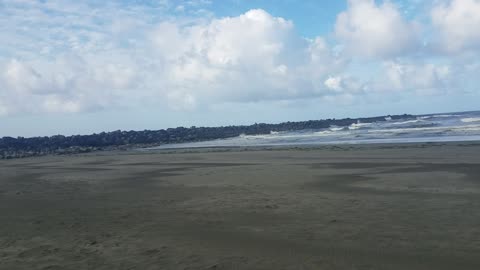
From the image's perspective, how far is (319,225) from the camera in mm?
9453

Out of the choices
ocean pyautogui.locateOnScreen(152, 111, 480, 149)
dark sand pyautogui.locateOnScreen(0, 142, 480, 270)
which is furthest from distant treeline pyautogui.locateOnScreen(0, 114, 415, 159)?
dark sand pyautogui.locateOnScreen(0, 142, 480, 270)

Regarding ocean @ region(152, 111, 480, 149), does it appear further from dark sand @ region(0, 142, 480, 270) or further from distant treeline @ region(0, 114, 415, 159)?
dark sand @ region(0, 142, 480, 270)

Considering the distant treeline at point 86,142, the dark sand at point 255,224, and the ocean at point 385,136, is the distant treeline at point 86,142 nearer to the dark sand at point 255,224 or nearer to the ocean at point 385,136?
the ocean at point 385,136

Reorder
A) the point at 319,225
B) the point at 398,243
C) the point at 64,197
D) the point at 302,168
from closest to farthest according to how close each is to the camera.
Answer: the point at 398,243, the point at 319,225, the point at 64,197, the point at 302,168

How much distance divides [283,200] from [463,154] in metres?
16.0

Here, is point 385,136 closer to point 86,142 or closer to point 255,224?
point 255,224

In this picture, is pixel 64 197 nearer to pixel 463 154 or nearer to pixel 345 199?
pixel 345 199

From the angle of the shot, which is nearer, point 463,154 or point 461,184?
point 461,184

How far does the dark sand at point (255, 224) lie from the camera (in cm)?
741

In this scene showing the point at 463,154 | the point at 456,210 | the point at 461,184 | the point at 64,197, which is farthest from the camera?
the point at 463,154

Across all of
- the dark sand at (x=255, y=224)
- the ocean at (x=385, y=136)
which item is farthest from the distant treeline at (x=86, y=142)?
the dark sand at (x=255, y=224)

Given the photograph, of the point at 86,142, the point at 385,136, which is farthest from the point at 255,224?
the point at 86,142

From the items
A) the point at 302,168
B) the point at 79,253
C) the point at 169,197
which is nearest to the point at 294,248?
the point at 79,253

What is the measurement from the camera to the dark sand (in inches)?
292
